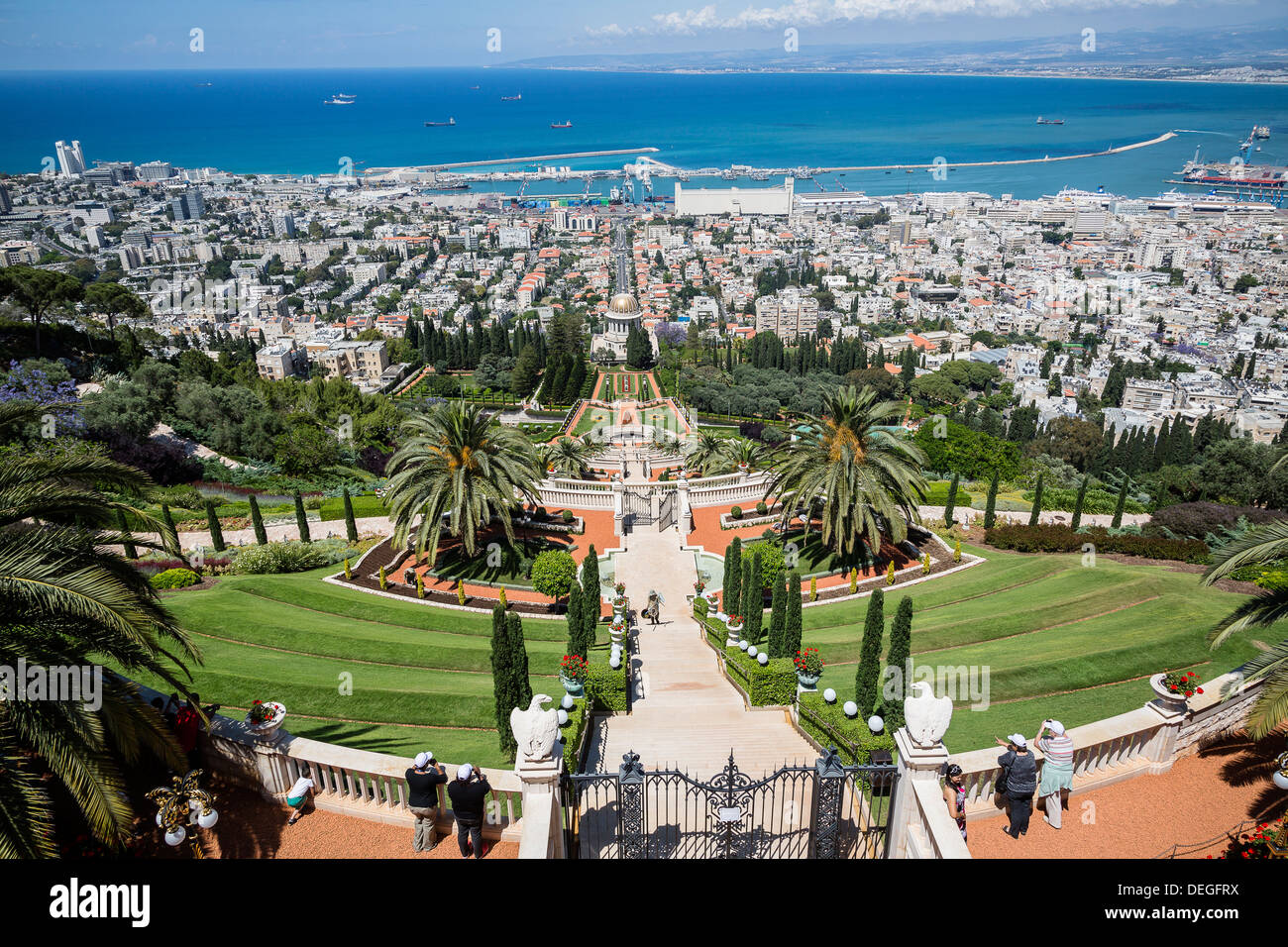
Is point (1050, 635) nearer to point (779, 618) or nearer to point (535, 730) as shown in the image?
point (779, 618)

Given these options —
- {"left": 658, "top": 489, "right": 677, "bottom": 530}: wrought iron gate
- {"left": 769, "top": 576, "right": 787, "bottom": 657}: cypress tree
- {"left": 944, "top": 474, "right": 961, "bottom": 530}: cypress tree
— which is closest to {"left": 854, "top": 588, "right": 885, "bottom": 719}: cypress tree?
{"left": 769, "top": 576, "right": 787, "bottom": 657}: cypress tree

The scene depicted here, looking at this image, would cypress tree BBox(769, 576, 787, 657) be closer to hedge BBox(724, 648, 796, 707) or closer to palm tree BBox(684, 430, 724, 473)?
hedge BBox(724, 648, 796, 707)

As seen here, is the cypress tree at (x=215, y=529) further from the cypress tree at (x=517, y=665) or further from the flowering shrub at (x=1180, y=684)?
the flowering shrub at (x=1180, y=684)

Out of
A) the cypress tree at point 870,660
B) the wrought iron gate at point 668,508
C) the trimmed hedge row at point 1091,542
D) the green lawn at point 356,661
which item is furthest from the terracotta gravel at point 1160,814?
the wrought iron gate at point 668,508

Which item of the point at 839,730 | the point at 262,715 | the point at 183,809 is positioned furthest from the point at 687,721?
the point at 183,809

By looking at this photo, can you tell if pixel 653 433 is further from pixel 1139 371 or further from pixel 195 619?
pixel 1139 371
